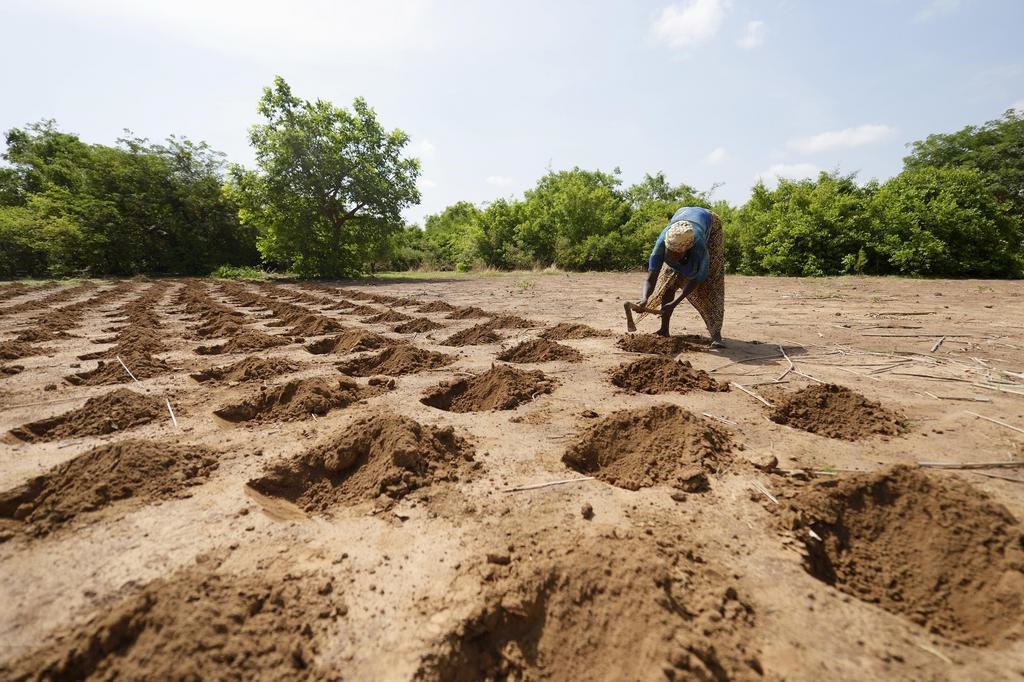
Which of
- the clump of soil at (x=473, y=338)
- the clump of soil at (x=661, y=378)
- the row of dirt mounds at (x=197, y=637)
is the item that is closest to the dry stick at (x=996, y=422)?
the clump of soil at (x=661, y=378)

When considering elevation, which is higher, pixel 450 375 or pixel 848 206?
pixel 848 206

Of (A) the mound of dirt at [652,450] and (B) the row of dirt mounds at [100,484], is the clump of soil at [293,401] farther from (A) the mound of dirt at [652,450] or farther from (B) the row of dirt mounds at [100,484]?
(A) the mound of dirt at [652,450]

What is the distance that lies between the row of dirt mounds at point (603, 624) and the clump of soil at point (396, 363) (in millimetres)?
3359

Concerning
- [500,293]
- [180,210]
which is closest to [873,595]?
[500,293]

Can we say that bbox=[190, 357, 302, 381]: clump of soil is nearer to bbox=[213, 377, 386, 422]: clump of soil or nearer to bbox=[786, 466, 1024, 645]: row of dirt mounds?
bbox=[213, 377, 386, 422]: clump of soil

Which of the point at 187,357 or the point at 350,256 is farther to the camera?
the point at 350,256

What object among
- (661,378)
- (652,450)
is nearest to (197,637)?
(652,450)

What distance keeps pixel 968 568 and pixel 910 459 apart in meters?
1.07

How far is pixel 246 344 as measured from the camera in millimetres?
6383

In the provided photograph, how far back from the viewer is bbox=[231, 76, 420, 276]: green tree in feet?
70.1

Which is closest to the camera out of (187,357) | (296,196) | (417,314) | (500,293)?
(187,357)

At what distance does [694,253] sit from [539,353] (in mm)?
2160

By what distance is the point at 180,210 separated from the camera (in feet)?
90.6

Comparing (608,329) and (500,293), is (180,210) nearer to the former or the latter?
(500,293)
